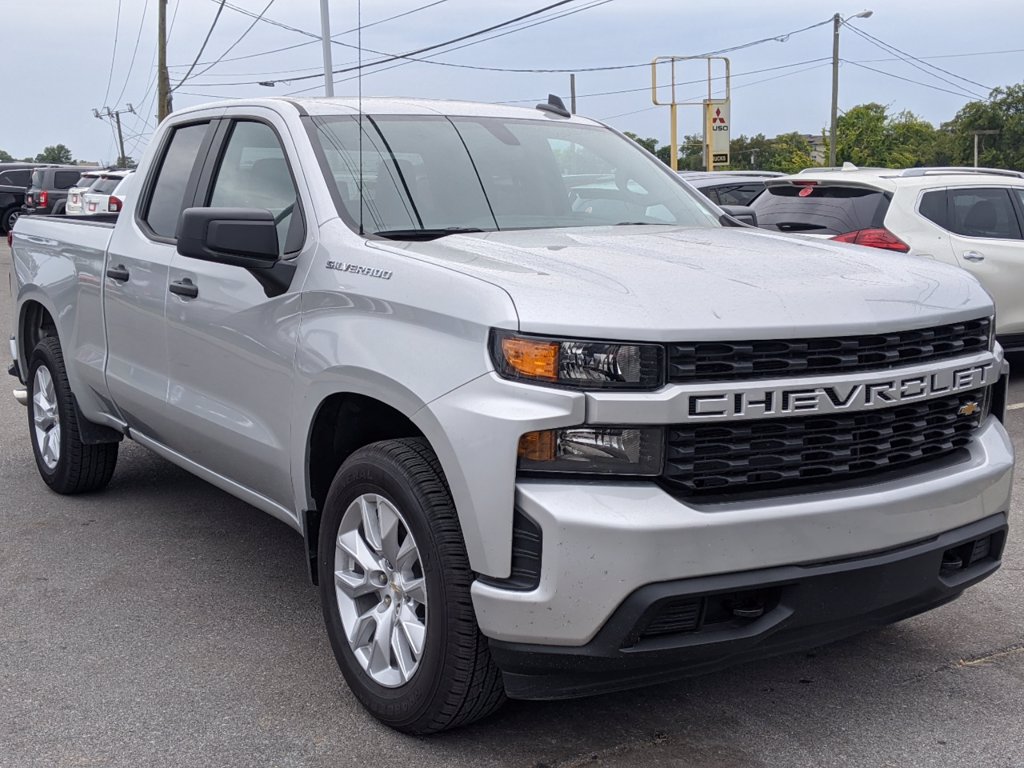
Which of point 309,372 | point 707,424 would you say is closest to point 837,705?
point 707,424

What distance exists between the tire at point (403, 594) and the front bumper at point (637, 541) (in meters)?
0.15

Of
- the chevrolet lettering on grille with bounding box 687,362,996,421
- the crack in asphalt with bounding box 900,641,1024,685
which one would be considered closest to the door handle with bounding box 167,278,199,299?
the chevrolet lettering on grille with bounding box 687,362,996,421

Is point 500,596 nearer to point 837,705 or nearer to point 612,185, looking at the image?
point 837,705

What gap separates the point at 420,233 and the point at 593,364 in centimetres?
120

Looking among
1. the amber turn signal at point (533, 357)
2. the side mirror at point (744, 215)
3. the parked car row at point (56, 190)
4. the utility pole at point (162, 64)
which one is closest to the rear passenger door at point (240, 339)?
the amber turn signal at point (533, 357)

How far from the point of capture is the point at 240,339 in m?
4.16

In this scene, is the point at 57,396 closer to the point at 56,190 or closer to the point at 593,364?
the point at 593,364

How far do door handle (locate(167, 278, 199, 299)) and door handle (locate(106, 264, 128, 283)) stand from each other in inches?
22.2

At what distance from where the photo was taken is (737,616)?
10.0 ft

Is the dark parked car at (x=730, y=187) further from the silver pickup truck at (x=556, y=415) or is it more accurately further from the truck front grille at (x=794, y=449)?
the truck front grille at (x=794, y=449)

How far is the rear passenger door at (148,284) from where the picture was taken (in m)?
4.82

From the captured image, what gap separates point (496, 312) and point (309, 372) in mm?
909

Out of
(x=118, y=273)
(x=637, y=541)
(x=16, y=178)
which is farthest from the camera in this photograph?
(x=16, y=178)

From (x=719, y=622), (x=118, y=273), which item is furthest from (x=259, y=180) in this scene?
(x=719, y=622)
